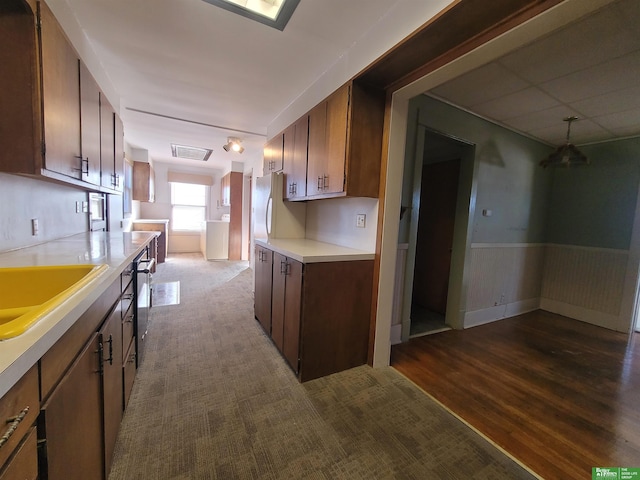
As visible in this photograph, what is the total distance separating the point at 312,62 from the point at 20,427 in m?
2.67

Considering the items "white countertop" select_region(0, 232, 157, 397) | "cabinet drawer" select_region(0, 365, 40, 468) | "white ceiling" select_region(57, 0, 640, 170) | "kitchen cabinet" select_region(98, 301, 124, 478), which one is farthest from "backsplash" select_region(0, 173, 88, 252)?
"cabinet drawer" select_region(0, 365, 40, 468)

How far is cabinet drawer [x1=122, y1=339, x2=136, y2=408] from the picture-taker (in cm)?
155

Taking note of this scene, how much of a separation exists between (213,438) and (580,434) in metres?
2.24

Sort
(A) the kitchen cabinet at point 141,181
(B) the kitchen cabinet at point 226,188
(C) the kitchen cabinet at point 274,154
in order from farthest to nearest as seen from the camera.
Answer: (B) the kitchen cabinet at point 226,188 → (A) the kitchen cabinet at point 141,181 → (C) the kitchen cabinet at point 274,154

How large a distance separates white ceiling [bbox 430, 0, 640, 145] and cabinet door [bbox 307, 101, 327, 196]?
3.65 feet

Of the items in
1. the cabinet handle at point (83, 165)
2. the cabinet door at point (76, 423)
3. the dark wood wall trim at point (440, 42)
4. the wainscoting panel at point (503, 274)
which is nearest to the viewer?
the cabinet door at point (76, 423)

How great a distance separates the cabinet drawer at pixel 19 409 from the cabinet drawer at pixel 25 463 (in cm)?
2

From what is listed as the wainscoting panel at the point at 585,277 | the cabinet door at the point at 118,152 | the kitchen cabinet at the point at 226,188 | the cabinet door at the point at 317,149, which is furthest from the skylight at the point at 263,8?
the kitchen cabinet at the point at 226,188

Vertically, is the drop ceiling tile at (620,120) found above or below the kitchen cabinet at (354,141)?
above

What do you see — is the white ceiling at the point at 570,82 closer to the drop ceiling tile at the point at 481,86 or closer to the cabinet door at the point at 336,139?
the drop ceiling tile at the point at 481,86

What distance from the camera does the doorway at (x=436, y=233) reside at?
2.70 m

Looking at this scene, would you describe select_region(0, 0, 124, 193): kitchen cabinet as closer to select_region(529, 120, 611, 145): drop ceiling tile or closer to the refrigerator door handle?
the refrigerator door handle

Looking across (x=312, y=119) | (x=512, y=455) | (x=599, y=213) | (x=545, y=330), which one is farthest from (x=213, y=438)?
(x=599, y=213)

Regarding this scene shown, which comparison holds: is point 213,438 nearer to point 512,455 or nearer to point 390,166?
point 512,455
